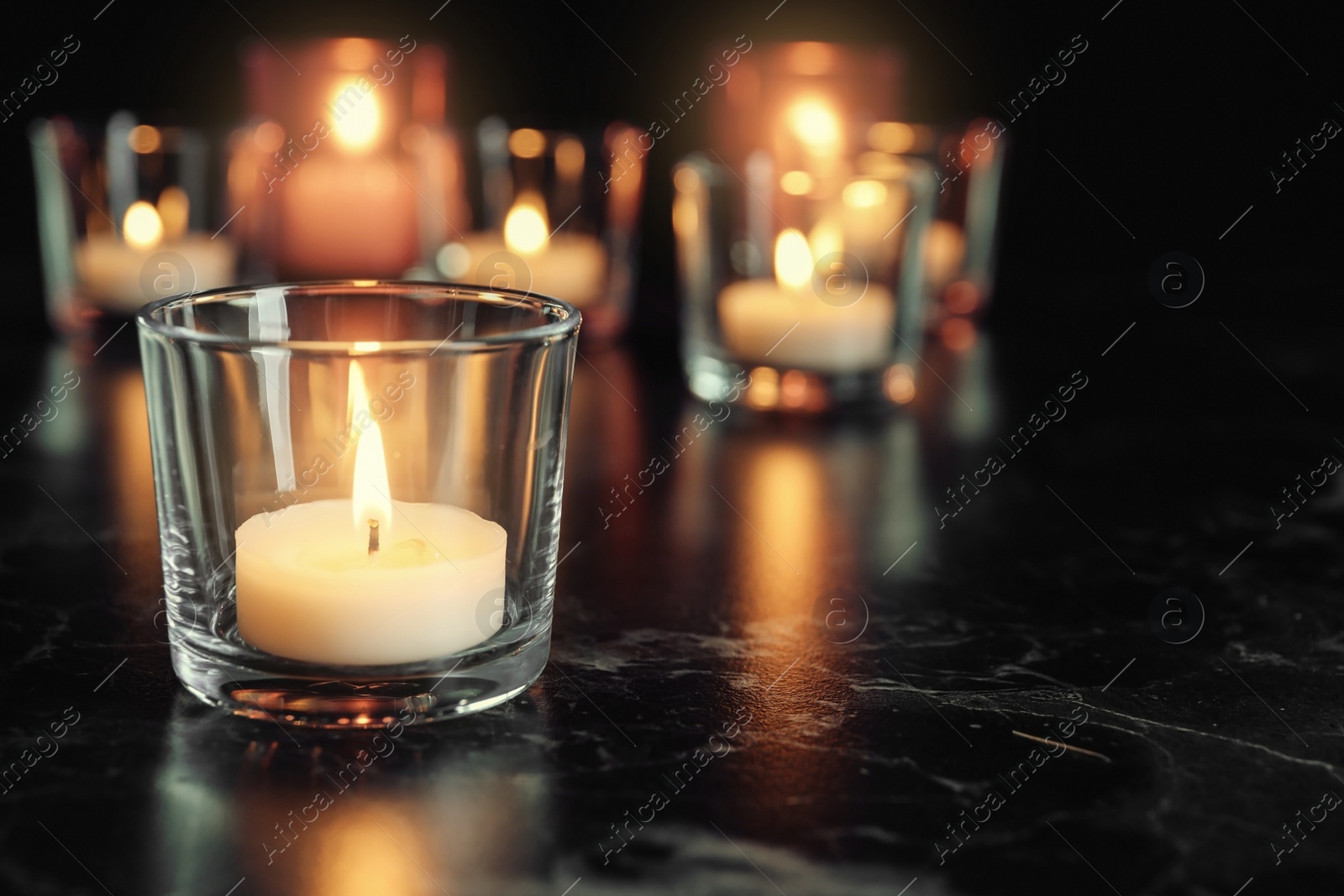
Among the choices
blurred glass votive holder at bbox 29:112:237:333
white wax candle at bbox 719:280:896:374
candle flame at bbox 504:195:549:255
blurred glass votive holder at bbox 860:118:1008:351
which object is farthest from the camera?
blurred glass votive holder at bbox 860:118:1008:351

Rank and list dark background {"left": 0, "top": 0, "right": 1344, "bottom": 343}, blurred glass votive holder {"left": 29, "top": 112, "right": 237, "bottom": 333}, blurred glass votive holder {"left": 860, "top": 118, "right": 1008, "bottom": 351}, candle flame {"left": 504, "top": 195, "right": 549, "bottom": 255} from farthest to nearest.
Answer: dark background {"left": 0, "top": 0, "right": 1344, "bottom": 343} < blurred glass votive holder {"left": 860, "top": 118, "right": 1008, "bottom": 351} < candle flame {"left": 504, "top": 195, "right": 549, "bottom": 255} < blurred glass votive holder {"left": 29, "top": 112, "right": 237, "bottom": 333}

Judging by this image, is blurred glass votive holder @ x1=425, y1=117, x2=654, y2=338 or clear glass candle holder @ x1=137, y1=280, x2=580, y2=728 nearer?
clear glass candle holder @ x1=137, y1=280, x2=580, y2=728

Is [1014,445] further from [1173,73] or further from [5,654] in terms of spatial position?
[1173,73]

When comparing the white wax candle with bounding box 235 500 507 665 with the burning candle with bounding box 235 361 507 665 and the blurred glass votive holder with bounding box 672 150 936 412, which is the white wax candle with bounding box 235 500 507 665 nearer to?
the burning candle with bounding box 235 361 507 665

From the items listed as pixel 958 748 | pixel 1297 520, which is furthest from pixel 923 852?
pixel 1297 520

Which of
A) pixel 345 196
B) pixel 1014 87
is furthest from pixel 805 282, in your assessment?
pixel 1014 87

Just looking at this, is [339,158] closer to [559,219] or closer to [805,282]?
[559,219]

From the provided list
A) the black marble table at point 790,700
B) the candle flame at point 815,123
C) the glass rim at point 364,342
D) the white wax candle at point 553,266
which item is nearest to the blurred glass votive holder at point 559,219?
the white wax candle at point 553,266

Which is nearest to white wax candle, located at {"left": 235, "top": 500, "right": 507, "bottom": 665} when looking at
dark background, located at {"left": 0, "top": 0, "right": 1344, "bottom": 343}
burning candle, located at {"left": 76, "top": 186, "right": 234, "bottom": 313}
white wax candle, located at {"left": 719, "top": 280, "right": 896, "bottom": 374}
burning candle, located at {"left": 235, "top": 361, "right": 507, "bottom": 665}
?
burning candle, located at {"left": 235, "top": 361, "right": 507, "bottom": 665}
